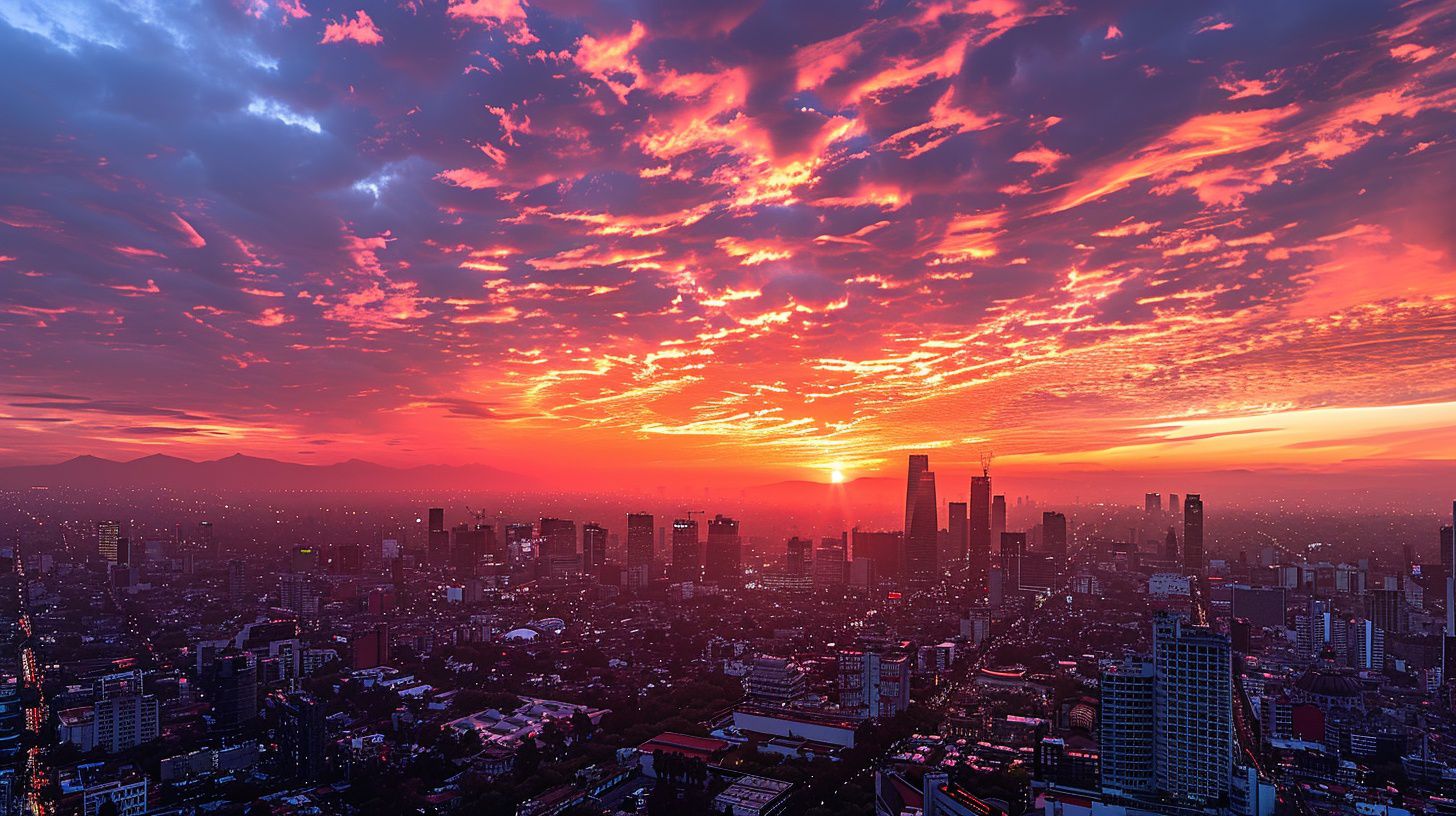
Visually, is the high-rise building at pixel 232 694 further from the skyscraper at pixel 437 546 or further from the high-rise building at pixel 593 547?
the high-rise building at pixel 593 547

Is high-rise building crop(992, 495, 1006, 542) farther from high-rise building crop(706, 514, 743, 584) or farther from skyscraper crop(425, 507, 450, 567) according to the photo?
skyscraper crop(425, 507, 450, 567)

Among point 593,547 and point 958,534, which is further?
point 958,534

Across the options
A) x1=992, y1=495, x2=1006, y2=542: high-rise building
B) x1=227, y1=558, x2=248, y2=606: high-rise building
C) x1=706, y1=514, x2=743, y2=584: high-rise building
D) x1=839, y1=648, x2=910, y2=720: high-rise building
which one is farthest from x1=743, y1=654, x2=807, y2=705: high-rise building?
x1=992, y1=495, x2=1006, y2=542: high-rise building

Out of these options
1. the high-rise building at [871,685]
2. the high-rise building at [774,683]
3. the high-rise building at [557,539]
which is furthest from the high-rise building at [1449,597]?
the high-rise building at [557,539]

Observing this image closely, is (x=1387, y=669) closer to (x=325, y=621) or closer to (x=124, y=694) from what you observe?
(x=124, y=694)

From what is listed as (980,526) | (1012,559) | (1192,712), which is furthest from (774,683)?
(980,526)

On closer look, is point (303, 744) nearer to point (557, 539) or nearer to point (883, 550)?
point (557, 539)
